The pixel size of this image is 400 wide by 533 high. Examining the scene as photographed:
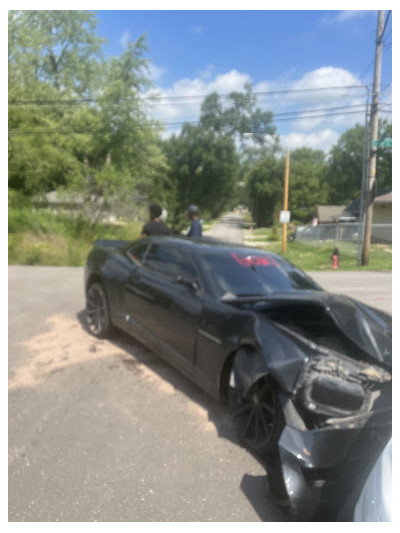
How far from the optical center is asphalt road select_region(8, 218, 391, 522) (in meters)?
2.41

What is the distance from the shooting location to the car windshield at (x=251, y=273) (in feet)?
12.3

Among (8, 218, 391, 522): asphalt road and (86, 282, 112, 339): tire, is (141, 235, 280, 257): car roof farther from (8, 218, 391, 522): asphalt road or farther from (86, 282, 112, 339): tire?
(8, 218, 391, 522): asphalt road

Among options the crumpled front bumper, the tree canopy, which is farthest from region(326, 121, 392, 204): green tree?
the crumpled front bumper

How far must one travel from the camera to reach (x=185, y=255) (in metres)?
4.23

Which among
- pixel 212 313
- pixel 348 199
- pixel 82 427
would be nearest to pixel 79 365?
pixel 82 427

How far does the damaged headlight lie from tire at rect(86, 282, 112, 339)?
324 cm

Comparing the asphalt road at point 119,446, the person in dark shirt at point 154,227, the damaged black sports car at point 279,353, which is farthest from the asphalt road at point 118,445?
the person in dark shirt at point 154,227

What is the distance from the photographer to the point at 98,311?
5.47m

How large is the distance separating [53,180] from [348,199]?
55002 mm

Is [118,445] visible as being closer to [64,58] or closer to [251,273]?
[251,273]

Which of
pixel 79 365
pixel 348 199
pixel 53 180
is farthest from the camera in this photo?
pixel 348 199

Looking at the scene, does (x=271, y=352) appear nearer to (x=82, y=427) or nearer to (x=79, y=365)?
(x=82, y=427)

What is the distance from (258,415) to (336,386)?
0.61 m

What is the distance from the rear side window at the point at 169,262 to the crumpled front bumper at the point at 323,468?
191cm
